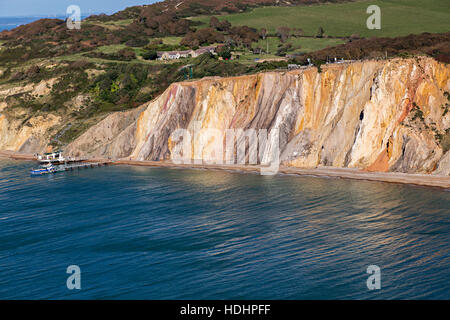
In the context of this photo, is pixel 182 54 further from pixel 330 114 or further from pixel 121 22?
pixel 330 114

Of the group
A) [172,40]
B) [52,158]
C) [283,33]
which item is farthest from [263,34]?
[52,158]

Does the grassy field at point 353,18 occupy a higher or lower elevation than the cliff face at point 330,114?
higher

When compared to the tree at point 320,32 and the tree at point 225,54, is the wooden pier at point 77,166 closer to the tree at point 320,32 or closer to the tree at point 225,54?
the tree at point 225,54

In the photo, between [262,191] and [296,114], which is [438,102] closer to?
[296,114]

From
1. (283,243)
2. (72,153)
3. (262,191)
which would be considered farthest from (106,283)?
(72,153)

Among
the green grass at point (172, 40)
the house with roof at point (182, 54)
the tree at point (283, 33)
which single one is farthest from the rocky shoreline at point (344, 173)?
the tree at point (283, 33)

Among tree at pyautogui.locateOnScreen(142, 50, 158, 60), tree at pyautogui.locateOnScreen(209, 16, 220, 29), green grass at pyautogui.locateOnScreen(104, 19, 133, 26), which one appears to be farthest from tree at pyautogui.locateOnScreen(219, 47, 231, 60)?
green grass at pyautogui.locateOnScreen(104, 19, 133, 26)
